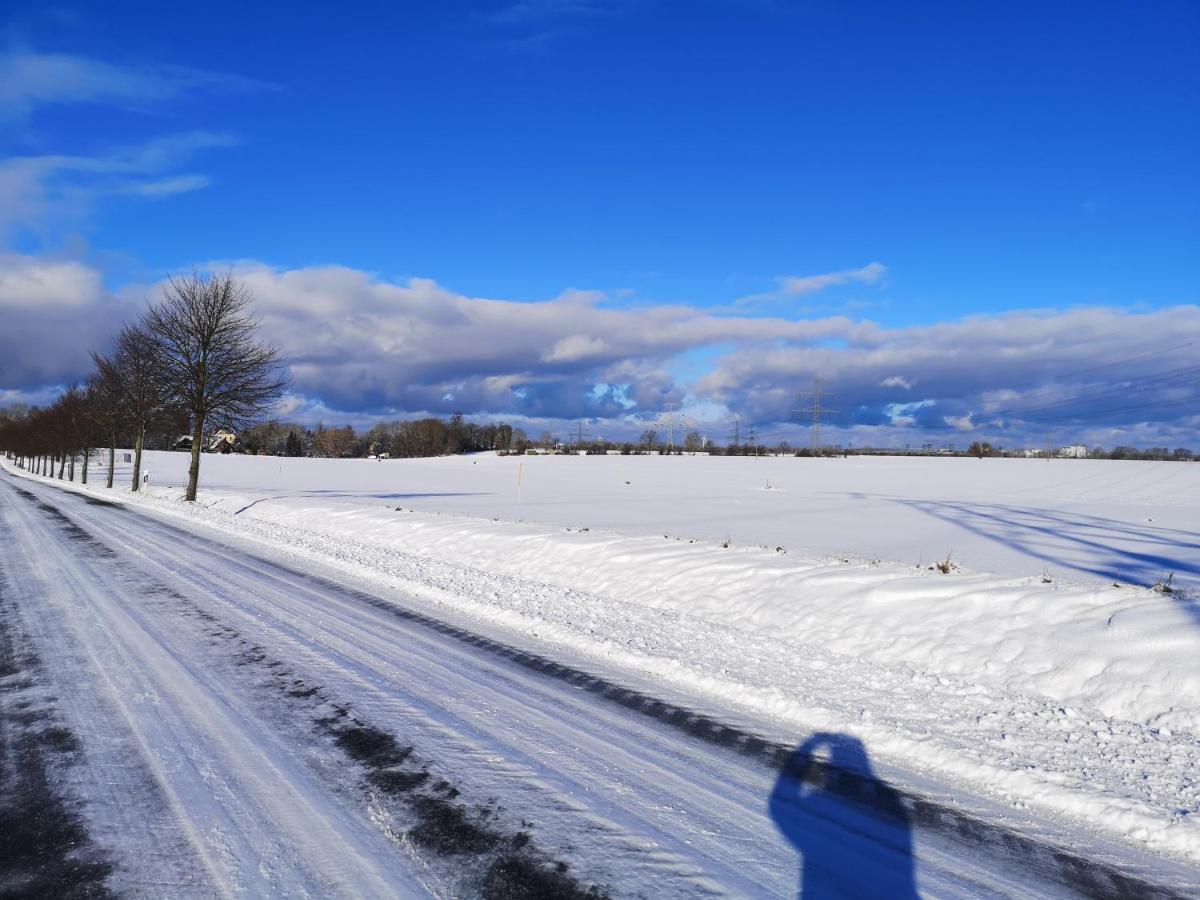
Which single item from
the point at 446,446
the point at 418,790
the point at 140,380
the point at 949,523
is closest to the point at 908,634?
the point at 418,790

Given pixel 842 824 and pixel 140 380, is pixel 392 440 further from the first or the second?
pixel 842 824

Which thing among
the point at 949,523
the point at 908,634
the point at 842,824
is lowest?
the point at 842,824

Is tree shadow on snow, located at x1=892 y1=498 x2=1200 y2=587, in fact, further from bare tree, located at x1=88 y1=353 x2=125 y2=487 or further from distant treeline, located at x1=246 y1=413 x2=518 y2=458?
distant treeline, located at x1=246 y1=413 x2=518 y2=458

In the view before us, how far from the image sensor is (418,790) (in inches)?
161

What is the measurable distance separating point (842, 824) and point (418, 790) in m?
2.45

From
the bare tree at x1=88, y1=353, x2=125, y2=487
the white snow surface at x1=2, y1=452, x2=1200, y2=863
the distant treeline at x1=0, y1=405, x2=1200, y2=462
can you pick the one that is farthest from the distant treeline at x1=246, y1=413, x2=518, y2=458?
the white snow surface at x1=2, y1=452, x2=1200, y2=863

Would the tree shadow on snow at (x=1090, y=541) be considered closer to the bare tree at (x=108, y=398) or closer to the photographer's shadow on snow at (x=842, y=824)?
the photographer's shadow on snow at (x=842, y=824)

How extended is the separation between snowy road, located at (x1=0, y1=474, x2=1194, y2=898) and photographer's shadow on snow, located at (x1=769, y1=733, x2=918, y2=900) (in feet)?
0.05

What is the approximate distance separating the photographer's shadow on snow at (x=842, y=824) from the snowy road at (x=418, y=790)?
16 millimetres

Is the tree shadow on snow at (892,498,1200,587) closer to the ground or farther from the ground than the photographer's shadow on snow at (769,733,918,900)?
farther from the ground

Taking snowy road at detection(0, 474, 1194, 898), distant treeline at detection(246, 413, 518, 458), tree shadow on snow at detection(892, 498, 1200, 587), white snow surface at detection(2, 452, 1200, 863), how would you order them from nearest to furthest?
snowy road at detection(0, 474, 1194, 898) < white snow surface at detection(2, 452, 1200, 863) < tree shadow on snow at detection(892, 498, 1200, 587) < distant treeline at detection(246, 413, 518, 458)

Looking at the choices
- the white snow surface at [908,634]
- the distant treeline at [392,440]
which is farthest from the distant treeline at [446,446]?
the white snow surface at [908,634]

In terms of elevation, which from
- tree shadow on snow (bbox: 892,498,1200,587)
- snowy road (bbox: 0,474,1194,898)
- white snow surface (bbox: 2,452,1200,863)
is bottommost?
snowy road (bbox: 0,474,1194,898)

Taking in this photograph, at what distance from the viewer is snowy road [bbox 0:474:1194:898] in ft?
11.0
